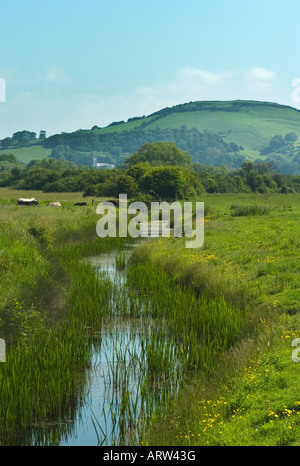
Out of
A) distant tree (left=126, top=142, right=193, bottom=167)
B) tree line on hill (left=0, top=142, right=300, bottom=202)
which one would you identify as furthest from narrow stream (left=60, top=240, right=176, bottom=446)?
distant tree (left=126, top=142, right=193, bottom=167)

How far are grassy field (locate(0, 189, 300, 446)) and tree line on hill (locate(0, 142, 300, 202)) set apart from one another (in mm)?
52973

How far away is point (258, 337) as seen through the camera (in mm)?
13711

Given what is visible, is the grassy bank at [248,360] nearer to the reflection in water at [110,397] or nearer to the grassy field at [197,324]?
the grassy field at [197,324]

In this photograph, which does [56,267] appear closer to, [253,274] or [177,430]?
[253,274]

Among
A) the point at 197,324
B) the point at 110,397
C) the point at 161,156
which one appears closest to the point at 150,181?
the point at 161,156

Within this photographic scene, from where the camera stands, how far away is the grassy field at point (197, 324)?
9.57 meters

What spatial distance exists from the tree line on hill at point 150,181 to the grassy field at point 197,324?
53.0m

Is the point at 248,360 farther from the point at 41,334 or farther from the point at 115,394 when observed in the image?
the point at 41,334

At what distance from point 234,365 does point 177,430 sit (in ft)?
10.1

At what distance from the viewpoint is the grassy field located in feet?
31.4

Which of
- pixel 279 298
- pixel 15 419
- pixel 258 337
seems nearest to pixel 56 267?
pixel 279 298

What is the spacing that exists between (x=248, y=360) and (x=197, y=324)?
4140 mm

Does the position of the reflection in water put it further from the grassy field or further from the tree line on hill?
the tree line on hill

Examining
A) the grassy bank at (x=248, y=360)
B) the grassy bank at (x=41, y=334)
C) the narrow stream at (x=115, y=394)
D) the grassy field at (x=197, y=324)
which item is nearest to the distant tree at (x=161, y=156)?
the grassy field at (x=197, y=324)
